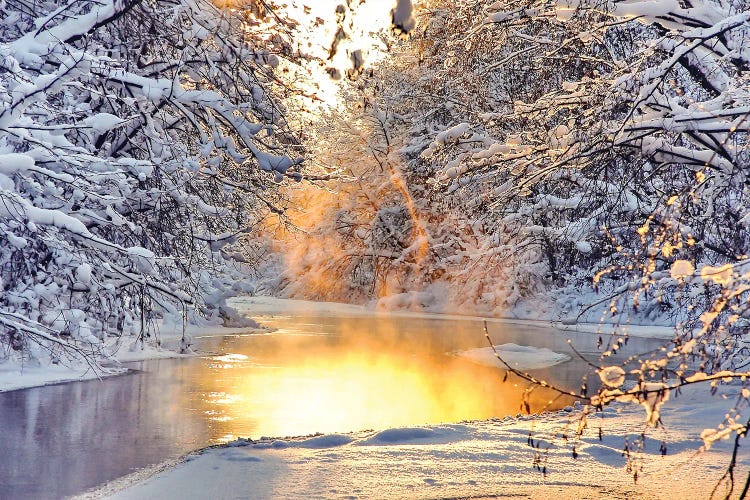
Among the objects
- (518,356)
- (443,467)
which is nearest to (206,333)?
(518,356)

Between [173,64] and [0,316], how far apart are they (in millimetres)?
3233

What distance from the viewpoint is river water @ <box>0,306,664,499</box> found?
28.6 ft

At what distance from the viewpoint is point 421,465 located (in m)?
7.75

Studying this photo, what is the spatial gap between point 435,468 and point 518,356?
11.4 meters

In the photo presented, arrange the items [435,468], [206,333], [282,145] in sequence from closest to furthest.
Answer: [435,468]
[282,145]
[206,333]

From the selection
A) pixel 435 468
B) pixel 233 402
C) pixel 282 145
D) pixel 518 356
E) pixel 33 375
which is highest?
pixel 282 145

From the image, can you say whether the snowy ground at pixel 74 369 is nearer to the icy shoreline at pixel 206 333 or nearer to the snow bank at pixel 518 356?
the icy shoreline at pixel 206 333

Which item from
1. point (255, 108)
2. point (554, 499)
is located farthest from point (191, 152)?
point (554, 499)

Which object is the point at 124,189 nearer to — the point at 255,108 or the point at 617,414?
the point at 255,108

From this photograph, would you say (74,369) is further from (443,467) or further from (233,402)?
(443,467)

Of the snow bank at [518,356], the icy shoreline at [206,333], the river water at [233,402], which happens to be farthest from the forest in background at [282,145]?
the snow bank at [518,356]

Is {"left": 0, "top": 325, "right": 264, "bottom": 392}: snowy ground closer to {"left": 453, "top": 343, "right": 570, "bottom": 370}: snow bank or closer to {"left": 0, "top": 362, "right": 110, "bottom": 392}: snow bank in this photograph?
{"left": 0, "top": 362, "right": 110, "bottom": 392}: snow bank

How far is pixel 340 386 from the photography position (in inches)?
566

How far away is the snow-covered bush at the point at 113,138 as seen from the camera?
24.0 feet
